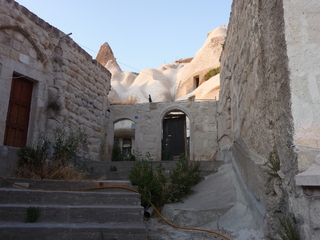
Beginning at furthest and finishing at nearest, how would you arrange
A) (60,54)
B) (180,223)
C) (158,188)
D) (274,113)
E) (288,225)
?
(60,54), (158,188), (180,223), (274,113), (288,225)

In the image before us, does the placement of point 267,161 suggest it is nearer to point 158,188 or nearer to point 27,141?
point 158,188

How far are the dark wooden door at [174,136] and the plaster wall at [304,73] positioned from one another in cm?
846

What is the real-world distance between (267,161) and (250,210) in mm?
688

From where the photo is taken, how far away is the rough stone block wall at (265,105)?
7.74ft

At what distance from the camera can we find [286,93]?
7.55 ft

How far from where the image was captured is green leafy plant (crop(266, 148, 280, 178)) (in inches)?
98.7

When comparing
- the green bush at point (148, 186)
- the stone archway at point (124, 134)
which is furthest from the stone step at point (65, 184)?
the stone archway at point (124, 134)

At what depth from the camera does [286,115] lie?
90.4 inches

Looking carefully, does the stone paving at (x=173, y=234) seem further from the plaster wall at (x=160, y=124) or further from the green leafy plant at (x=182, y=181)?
the plaster wall at (x=160, y=124)

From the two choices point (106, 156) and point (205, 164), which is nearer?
point (205, 164)

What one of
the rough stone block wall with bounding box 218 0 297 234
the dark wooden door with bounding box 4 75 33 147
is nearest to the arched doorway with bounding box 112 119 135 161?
the dark wooden door with bounding box 4 75 33 147

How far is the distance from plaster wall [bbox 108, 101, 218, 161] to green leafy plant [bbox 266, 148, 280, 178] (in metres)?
6.41

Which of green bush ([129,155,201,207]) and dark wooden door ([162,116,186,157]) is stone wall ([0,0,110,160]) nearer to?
green bush ([129,155,201,207])

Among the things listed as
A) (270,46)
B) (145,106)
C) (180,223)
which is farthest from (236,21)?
(145,106)
